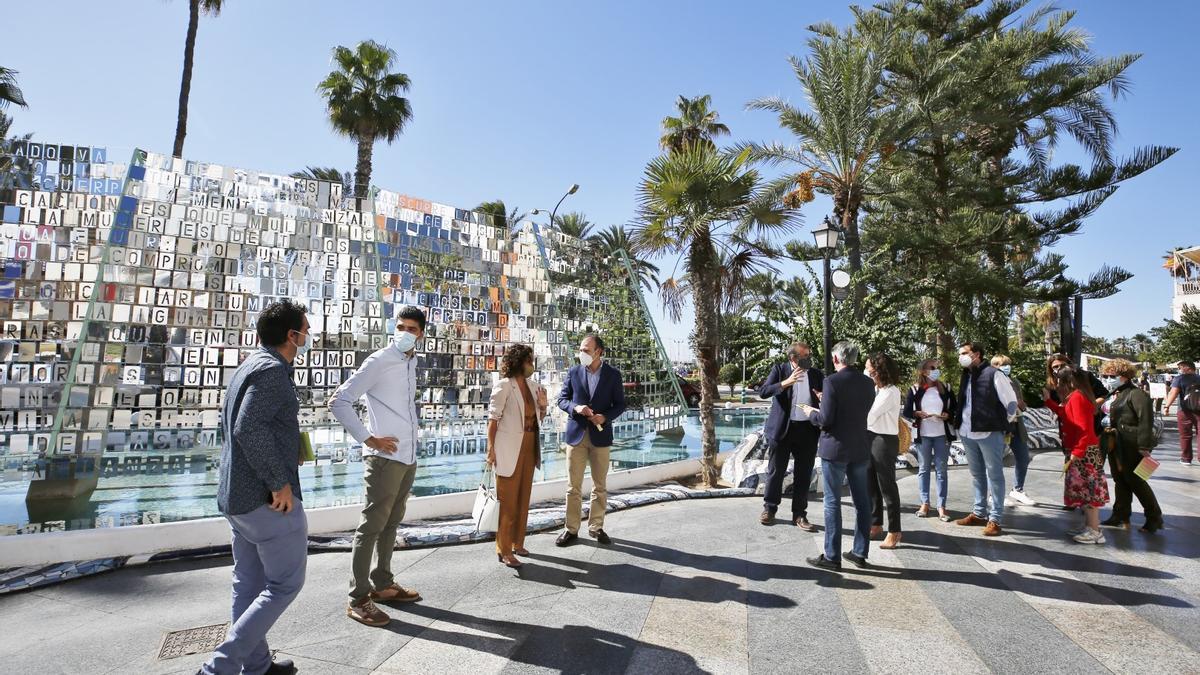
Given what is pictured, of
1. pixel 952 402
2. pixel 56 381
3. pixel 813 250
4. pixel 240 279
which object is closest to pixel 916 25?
pixel 813 250

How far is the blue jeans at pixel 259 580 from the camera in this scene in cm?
255

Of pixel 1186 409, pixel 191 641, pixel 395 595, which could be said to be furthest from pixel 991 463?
pixel 1186 409

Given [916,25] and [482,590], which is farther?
[916,25]

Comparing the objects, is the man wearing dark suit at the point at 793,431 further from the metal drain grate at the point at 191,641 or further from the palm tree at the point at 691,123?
the palm tree at the point at 691,123

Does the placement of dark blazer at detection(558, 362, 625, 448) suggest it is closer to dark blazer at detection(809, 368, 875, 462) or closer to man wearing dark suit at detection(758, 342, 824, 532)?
man wearing dark suit at detection(758, 342, 824, 532)

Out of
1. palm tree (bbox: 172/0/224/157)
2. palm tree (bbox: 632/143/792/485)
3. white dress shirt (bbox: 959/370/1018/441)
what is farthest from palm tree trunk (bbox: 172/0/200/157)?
white dress shirt (bbox: 959/370/1018/441)

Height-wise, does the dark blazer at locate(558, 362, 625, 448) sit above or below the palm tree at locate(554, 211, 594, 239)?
below

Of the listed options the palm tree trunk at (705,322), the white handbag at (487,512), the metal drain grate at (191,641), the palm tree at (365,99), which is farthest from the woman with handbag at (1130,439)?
the palm tree at (365,99)

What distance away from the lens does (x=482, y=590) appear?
4047mm

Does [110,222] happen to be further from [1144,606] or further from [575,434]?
[1144,606]

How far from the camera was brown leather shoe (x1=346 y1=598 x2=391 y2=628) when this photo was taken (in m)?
3.43

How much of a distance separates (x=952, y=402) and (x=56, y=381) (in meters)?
8.25

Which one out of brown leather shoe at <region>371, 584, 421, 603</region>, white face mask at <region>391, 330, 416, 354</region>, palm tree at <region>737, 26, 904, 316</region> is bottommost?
brown leather shoe at <region>371, 584, 421, 603</region>

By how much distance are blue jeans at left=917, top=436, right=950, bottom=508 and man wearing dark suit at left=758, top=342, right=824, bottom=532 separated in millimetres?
1221
